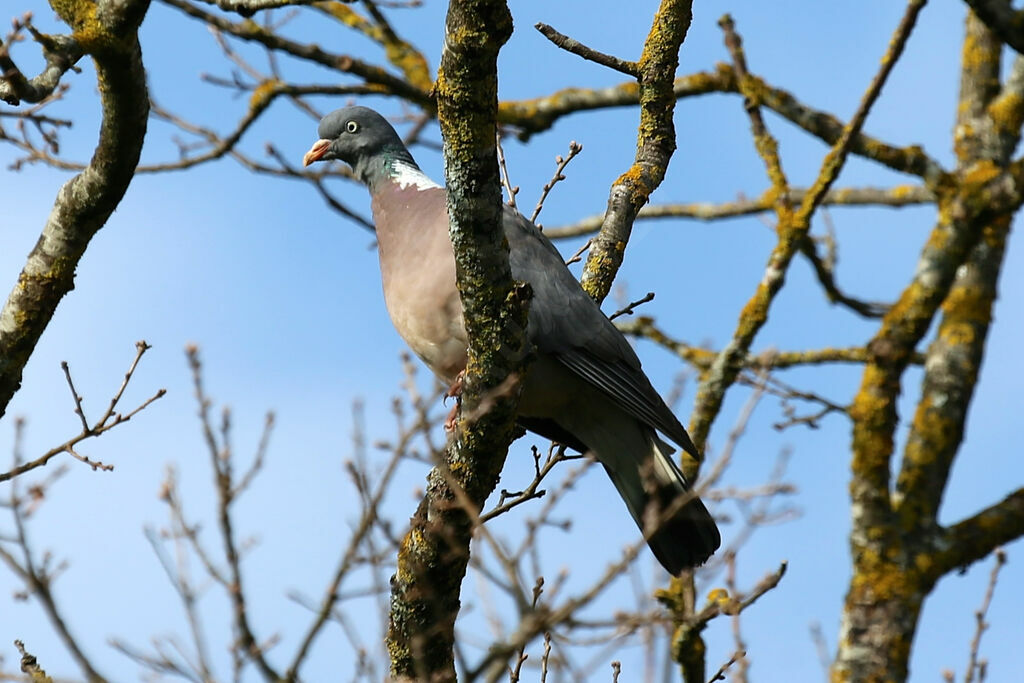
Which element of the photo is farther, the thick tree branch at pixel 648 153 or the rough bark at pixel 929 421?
the rough bark at pixel 929 421

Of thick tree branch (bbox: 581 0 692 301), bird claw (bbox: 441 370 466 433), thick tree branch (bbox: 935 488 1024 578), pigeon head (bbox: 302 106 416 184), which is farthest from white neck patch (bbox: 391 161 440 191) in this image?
thick tree branch (bbox: 935 488 1024 578)

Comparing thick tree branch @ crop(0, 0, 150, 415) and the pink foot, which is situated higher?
thick tree branch @ crop(0, 0, 150, 415)

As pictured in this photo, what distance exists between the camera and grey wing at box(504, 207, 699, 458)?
421cm

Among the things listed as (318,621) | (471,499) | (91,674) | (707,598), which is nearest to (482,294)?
(471,499)

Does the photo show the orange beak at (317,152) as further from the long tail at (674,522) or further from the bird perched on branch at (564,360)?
the long tail at (674,522)

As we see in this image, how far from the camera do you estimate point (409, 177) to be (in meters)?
5.05

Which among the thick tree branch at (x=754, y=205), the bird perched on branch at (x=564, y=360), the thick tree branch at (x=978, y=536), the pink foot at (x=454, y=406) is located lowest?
the pink foot at (x=454, y=406)

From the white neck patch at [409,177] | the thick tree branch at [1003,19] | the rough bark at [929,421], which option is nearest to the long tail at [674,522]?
the white neck patch at [409,177]

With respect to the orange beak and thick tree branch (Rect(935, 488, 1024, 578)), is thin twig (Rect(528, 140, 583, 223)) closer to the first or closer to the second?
the orange beak

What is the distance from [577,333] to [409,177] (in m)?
1.19

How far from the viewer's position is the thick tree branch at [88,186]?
371 centimetres

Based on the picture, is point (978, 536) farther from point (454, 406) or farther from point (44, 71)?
point (44, 71)

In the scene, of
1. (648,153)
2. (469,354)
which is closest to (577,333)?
(648,153)

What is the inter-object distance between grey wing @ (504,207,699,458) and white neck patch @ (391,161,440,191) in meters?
0.59
